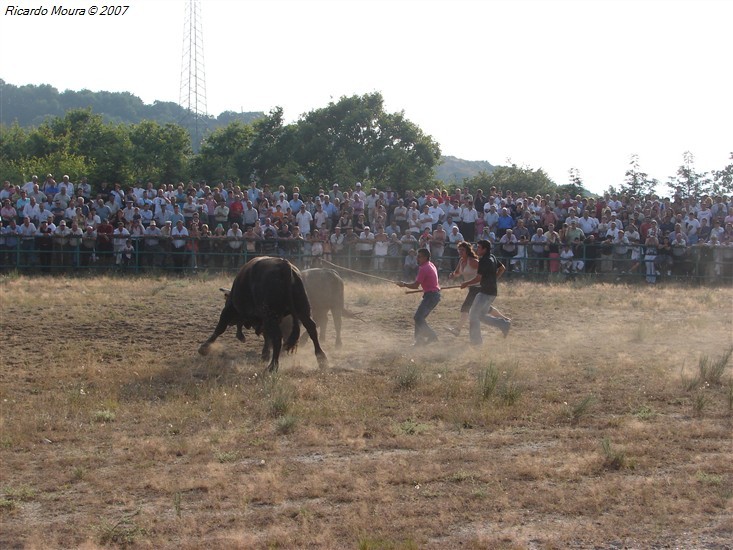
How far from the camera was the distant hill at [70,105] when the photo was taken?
14475 centimetres

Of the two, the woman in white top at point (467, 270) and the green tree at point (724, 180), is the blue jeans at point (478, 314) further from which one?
the green tree at point (724, 180)

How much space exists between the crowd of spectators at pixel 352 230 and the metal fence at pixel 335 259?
31 mm

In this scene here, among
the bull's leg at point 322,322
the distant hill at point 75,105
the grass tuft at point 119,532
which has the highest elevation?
the distant hill at point 75,105

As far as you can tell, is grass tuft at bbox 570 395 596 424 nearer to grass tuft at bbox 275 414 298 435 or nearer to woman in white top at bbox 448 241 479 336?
grass tuft at bbox 275 414 298 435

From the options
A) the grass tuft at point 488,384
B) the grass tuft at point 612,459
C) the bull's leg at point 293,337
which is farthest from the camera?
the bull's leg at point 293,337

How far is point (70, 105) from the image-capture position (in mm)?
145750

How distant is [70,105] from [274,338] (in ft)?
470

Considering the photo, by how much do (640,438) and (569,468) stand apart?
144cm

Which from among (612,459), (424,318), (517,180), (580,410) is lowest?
(612,459)

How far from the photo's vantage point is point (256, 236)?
23.6 meters

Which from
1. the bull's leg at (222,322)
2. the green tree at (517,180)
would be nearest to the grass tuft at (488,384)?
the bull's leg at (222,322)

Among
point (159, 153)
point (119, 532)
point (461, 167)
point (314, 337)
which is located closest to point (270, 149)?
point (159, 153)

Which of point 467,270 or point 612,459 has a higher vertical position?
point 467,270

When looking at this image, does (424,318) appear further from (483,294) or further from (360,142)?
(360,142)
